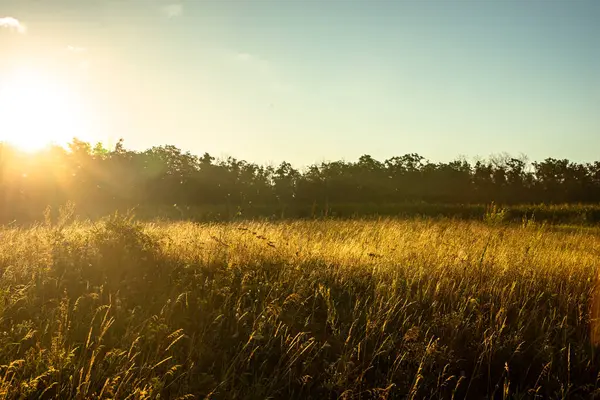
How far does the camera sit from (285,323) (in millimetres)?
4711

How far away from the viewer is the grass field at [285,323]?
12.2 feet

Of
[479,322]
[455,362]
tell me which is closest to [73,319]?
[455,362]

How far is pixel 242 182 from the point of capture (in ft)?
139

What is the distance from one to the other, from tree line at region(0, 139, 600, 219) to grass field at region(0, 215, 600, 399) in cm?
2698

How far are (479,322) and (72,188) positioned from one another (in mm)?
40005

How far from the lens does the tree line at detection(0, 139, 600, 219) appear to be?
118ft

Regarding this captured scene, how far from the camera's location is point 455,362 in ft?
14.0

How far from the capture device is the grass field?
3707mm

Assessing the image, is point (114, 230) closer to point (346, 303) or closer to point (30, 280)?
point (30, 280)

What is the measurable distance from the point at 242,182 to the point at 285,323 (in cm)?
3821

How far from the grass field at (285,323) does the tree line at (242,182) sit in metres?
27.0

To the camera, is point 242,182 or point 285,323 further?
point 242,182

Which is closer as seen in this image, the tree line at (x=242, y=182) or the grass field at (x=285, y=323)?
the grass field at (x=285, y=323)

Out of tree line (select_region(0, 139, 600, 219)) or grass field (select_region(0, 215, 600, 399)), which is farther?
tree line (select_region(0, 139, 600, 219))
